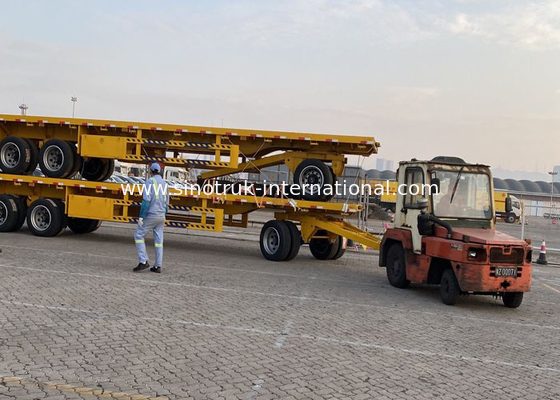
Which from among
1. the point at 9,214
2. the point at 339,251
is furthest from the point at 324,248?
the point at 9,214

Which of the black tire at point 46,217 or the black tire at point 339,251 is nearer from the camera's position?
the black tire at point 339,251

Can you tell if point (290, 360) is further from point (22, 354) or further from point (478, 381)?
point (22, 354)

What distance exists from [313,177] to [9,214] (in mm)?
8184

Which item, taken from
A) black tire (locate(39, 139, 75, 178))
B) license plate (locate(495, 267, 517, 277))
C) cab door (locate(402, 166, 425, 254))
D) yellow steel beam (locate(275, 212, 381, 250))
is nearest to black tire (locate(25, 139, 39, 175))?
black tire (locate(39, 139, 75, 178))

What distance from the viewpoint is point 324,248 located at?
1498 cm

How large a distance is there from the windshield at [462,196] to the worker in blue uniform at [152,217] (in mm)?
4858

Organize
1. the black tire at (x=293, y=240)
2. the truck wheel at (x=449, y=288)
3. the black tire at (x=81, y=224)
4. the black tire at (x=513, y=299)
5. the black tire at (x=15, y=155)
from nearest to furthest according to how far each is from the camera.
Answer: the truck wheel at (x=449, y=288) < the black tire at (x=513, y=299) < the black tire at (x=293, y=240) < the black tire at (x=15, y=155) < the black tire at (x=81, y=224)

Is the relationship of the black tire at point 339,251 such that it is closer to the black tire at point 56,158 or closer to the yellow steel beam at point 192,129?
the yellow steel beam at point 192,129

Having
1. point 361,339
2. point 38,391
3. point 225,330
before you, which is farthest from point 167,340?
point 361,339

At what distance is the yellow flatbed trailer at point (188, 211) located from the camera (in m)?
13.8

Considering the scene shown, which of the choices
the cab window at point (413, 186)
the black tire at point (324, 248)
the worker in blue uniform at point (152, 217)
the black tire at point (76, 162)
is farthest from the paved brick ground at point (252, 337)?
the black tire at point (76, 162)

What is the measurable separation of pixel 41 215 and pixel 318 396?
40.9 ft

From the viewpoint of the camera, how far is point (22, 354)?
5.61m

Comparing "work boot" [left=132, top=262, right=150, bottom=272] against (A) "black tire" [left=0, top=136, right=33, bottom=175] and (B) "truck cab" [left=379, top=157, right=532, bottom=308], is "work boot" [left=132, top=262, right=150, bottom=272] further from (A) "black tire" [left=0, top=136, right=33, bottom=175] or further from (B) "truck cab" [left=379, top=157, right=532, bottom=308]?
(A) "black tire" [left=0, top=136, right=33, bottom=175]
